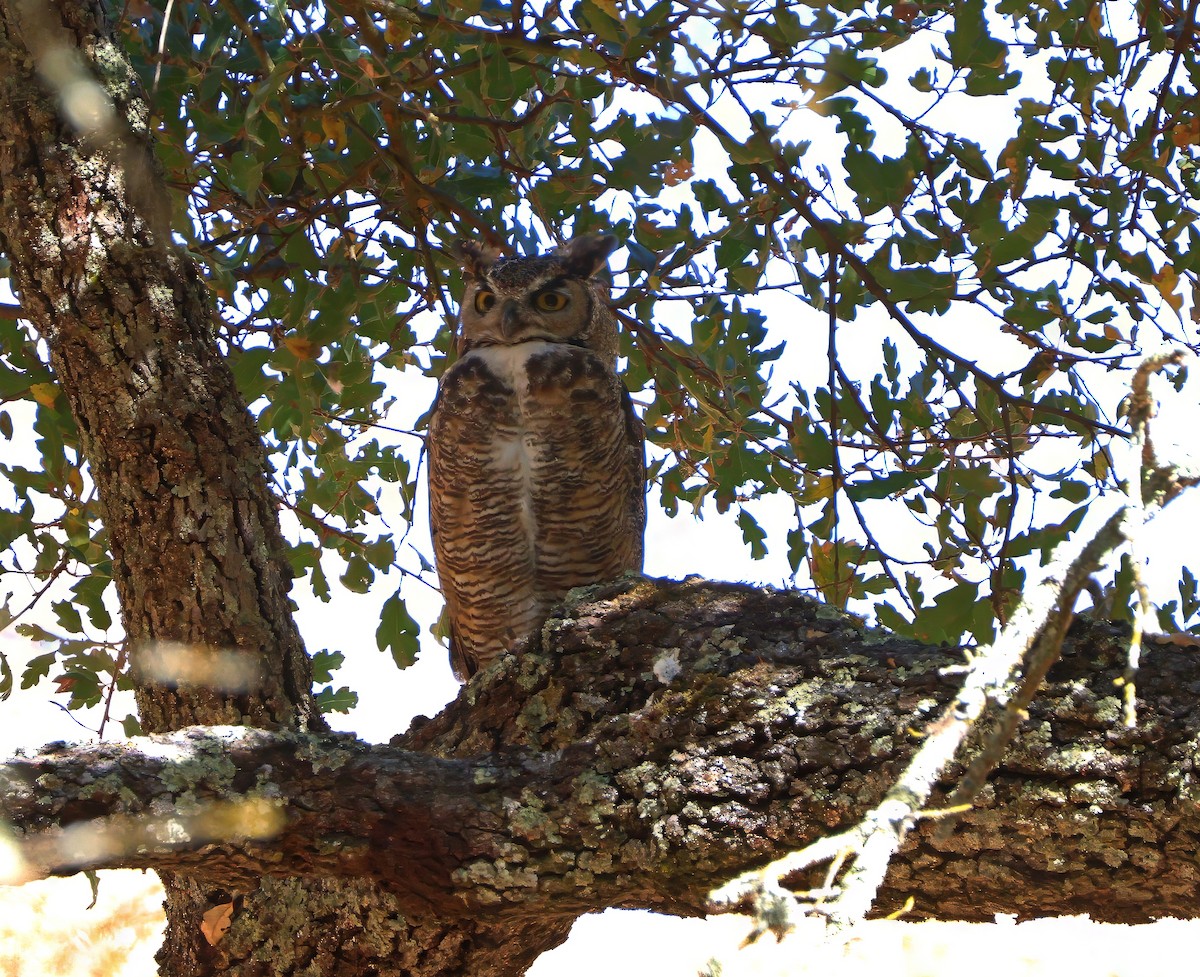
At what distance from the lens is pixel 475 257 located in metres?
3.40

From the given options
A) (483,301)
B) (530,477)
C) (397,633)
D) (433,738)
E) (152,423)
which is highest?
(483,301)

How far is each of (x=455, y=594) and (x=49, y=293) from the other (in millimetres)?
1547

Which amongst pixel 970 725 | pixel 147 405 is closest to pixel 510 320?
pixel 147 405

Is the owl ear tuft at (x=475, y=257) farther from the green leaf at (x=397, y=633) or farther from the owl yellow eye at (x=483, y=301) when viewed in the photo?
the green leaf at (x=397, y=633)

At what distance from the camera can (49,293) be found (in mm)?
2176

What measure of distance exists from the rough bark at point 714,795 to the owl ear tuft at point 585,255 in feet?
6.40

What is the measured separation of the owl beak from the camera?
10.9ft

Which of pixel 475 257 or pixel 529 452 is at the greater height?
pixel 475 257

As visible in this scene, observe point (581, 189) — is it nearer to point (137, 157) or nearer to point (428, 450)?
point (137, 157)

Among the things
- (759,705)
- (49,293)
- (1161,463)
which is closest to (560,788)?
(759,705)

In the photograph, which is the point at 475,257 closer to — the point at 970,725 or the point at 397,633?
the point at 397,633

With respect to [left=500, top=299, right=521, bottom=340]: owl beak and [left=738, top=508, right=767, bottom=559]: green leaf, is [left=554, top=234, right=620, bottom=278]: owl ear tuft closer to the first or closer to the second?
[left=500, top=299, right=521, bottom=340]: owl beak

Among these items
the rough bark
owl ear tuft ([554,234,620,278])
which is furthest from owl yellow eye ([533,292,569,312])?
the rough bark

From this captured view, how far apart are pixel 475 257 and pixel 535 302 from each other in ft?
0.73
